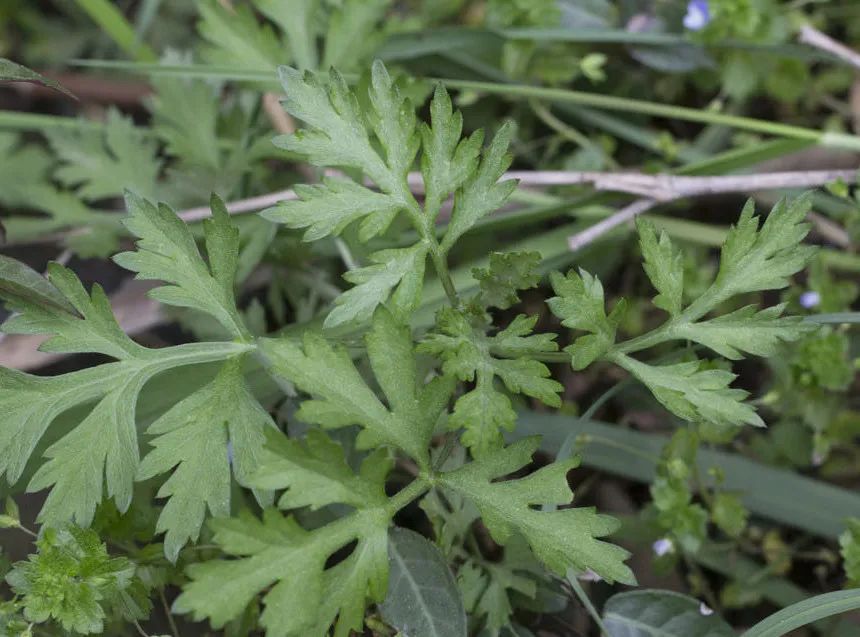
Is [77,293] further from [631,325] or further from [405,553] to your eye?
[631,325]

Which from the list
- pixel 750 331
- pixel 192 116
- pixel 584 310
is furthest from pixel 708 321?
pixel 192 116

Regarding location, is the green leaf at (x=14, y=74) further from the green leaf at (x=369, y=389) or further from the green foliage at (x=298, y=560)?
the green foliage at (x=298, y=560)

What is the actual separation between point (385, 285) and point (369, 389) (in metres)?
0.16

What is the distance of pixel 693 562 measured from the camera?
1.66 m

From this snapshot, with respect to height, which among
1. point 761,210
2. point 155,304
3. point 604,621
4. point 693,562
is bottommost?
point 693,562

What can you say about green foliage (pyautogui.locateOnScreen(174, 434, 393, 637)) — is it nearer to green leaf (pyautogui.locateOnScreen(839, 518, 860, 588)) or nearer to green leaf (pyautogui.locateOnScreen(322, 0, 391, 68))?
green leaf (pyautogui.locateOnScreen(839, 518, 860, 588))

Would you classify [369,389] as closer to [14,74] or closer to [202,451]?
[202,451]

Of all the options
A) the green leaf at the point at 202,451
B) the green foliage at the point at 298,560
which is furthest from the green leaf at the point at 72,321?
the green foliage at the point at 298,560

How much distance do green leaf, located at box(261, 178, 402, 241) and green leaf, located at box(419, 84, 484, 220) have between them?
0.06 metres

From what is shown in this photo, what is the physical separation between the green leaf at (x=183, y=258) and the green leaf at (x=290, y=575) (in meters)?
0.32

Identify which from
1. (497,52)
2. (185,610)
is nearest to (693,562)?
(185,610)

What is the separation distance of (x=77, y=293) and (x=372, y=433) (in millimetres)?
473

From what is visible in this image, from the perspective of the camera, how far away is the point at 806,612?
1.15m

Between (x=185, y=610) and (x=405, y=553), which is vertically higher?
(x=185, y=610)
